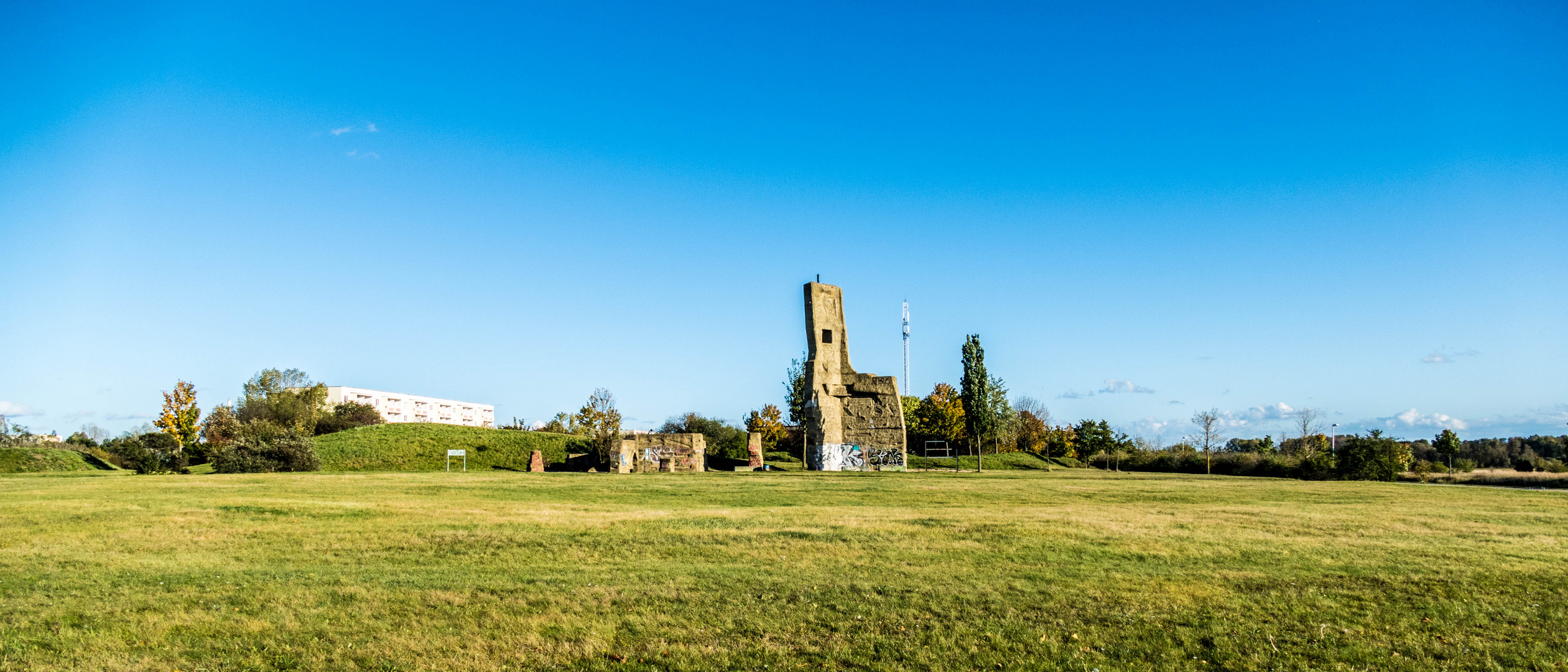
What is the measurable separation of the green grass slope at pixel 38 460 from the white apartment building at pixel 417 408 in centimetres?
9116

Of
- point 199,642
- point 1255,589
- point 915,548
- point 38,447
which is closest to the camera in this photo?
point 199,642

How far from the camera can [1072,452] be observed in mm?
66500

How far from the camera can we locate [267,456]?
116ft

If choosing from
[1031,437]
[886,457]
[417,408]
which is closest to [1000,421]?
[1031,437]

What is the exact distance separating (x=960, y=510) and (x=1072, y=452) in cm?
5180

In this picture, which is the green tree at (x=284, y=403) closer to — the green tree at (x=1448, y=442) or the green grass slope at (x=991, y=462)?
the green grass slope at (x=991, y=462)

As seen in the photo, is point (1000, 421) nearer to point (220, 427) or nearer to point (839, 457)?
point (839, 457)

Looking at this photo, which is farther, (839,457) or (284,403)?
(284,403)

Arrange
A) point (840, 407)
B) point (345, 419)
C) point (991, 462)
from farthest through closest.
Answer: point (345, 419), point (991, 462), point (840, 407)

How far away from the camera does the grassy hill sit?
42375mm

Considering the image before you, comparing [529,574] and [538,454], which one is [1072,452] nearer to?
[538,454]

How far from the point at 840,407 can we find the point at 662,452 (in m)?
9.37

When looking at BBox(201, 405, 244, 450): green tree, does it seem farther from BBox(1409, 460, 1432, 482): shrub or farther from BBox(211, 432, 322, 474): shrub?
BBox(1409, 460, 1432, 482): shrub

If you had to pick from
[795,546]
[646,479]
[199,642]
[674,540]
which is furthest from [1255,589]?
[646,479]
